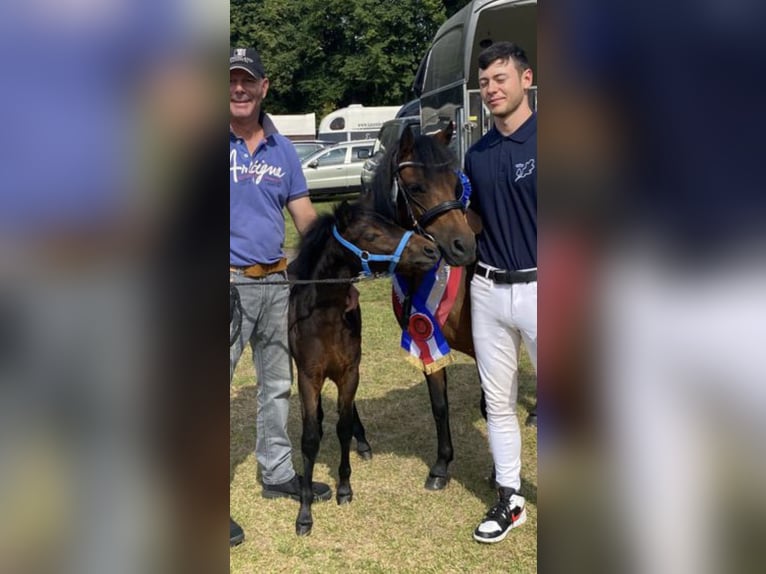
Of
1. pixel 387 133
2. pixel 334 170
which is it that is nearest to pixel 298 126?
pixel 334 170

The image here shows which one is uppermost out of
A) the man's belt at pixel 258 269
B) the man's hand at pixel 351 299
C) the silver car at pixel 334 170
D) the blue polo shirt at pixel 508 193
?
the silver car at pixel 334 170

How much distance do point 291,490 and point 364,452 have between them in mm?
690

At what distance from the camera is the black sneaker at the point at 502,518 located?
9.93ft

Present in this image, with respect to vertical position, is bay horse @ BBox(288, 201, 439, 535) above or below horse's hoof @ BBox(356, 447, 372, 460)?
above

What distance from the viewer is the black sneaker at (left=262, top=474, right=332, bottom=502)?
3521 millimetres

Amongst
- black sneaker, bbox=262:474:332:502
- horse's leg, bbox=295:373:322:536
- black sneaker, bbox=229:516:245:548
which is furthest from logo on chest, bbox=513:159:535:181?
black sneaker, bbox=229:516:245:548

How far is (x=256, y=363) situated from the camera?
3.37 m

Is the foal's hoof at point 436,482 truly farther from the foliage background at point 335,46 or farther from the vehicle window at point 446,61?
the foliage background at point 335,46

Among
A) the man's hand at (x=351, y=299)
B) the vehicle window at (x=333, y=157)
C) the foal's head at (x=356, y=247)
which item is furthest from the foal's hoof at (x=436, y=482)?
the vehicle window at (x=333, y=157)

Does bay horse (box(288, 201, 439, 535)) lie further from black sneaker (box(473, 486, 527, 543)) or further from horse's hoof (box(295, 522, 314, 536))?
black sneaker (box(473, 486, 527, 543))

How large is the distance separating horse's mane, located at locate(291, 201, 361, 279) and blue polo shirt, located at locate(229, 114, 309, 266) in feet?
0.37
